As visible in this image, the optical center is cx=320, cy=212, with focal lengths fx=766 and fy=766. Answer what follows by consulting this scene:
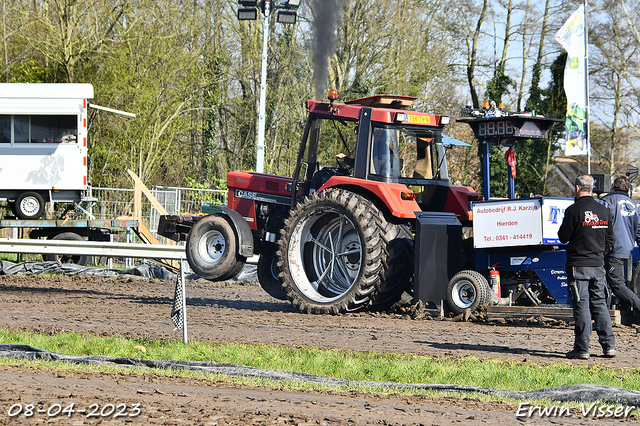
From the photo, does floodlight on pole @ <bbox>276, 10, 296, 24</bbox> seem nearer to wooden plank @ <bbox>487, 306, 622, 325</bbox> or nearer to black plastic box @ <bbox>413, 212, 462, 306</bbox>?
black plastic box @ <bbox>413, 212, 462, 306</bbox>

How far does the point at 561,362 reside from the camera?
719 centimetres

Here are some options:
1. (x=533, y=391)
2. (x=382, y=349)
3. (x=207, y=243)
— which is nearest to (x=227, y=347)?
(x=382, y=349)

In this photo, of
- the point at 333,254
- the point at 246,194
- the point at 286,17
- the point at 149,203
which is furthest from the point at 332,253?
the point at 149,203

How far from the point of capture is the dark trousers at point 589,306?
24.4 ft

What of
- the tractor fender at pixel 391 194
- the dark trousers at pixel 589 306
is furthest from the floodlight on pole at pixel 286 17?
the dark trousers at pixel 589 306

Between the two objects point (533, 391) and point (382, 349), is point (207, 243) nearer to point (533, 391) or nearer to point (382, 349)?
point (382, 349)

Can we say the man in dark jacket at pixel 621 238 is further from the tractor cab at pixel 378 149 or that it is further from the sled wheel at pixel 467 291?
the tractor cab at pixel 378 149

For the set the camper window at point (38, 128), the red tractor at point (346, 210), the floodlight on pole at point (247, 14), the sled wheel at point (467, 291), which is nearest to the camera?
the sled wheel at point (467, 291)

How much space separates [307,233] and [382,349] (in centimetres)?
344

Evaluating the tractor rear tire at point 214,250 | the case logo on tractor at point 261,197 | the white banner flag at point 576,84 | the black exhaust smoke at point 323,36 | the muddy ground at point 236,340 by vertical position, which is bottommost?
the muddy ground at point 236,340

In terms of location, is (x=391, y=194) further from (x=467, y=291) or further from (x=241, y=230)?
(x=241, y=230)

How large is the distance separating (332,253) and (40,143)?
9.46 metres

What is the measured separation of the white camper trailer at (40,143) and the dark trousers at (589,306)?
502 inches

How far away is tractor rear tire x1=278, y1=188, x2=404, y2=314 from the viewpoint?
32.8 feet
